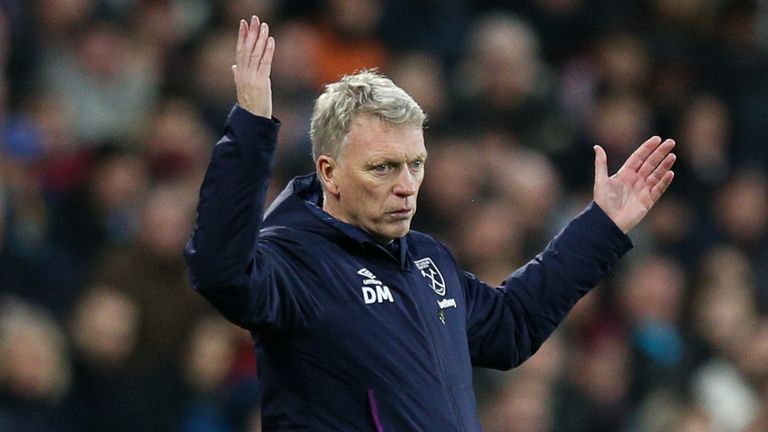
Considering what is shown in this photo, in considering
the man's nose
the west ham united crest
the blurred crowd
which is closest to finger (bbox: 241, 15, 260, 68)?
the man's nose

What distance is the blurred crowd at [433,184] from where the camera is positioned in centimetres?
725

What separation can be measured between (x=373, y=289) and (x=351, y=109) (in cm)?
47

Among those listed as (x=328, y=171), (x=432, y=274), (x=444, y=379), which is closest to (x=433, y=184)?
(x=432, y=274)

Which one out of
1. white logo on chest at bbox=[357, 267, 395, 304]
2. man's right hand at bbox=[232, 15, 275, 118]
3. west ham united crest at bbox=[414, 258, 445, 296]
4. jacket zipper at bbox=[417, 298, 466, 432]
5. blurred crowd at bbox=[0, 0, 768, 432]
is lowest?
blurred crowd at bbox=[0, 0, 768, 432]

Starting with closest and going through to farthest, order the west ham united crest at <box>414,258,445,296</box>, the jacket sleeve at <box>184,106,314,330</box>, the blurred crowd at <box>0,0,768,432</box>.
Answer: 1. the jacket sleeve at <box>184,106,314,330</box>
2. the west ham united crest at <box>414,258,445,296</box>
3. the blurred crowd at <box>0,0,768,432</box>

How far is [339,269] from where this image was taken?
13.2ft

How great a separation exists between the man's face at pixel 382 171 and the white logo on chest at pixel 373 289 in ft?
0.42

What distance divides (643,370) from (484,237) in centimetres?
114

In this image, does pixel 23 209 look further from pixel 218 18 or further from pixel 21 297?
pixel 218 18

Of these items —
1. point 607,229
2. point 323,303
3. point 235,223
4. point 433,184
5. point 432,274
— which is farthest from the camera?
point 433,184

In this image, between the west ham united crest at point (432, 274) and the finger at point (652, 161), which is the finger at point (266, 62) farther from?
the finger at point (652, 161)

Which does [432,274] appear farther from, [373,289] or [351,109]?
[351,109]

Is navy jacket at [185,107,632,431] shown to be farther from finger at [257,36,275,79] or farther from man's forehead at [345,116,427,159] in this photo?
man's forehead at [345,116,427,159]

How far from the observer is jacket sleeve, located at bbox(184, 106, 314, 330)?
3.66 meters
